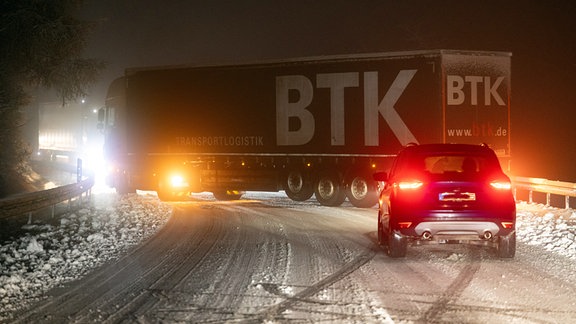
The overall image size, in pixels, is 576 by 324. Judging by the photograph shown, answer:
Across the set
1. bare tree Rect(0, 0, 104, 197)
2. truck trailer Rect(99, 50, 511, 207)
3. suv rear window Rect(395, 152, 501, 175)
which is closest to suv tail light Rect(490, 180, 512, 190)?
suv rear window Rect(395, 152, 501, 175)

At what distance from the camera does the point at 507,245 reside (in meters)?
10.9

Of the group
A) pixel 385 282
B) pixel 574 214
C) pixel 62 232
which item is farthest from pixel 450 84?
pixel 385 282

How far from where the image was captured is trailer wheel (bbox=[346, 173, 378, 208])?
2195 cm

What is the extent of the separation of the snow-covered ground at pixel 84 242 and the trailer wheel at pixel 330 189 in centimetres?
480

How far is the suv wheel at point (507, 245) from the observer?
10.8 metres

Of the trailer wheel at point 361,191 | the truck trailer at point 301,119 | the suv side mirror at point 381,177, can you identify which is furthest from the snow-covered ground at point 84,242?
the trailer wheel at point 361,191

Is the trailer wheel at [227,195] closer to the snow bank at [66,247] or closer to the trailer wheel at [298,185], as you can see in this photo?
the trailer wheel at [298,185]


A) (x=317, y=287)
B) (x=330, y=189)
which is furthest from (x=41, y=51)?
(x=317, y=287)

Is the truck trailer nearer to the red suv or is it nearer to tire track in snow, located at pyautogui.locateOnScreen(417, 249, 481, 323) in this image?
the red suv

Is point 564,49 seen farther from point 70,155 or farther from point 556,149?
point 70,155

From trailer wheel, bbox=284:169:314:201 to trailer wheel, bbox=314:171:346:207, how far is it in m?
0.49

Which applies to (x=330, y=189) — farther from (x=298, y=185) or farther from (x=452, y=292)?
(x=452, y=292)

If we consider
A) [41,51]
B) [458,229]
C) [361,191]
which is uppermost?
[41,51]

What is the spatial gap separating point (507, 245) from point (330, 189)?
12.2 meters
